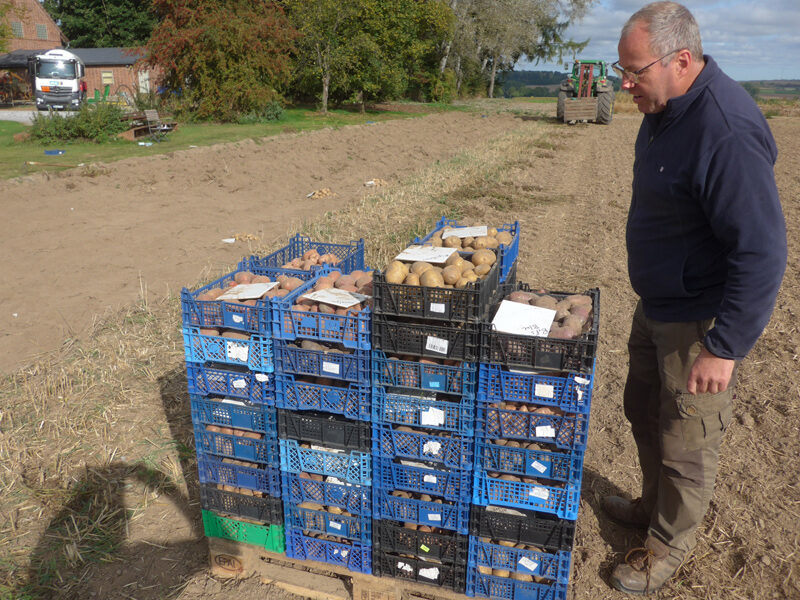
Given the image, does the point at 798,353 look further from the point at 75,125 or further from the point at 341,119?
the point at 341,119

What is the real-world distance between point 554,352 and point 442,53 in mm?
51108

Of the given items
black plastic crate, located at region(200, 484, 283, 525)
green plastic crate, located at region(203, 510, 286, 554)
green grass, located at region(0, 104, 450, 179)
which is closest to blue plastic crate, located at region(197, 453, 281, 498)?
black plastic crate, located at region(200, 484, 283, 525)

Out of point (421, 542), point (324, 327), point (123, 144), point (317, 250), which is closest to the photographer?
point (324, 327)

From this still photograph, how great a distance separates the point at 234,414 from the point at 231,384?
165 mm

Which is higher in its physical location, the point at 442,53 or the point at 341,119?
the point at 442,53

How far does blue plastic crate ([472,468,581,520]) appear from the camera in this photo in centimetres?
303

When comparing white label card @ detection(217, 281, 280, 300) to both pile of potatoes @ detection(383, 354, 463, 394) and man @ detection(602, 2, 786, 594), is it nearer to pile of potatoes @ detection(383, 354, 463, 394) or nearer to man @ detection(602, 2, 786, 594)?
pile of potatoes @ detection(383, 354, 463, 394)

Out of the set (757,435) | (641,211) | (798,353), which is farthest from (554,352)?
(798,353)

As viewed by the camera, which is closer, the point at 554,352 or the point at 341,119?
the point at 554,352

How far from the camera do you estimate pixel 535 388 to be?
2939mm

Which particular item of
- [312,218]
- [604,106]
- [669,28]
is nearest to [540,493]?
[669,28]

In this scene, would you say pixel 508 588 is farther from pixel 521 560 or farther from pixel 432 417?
pixel 432 417

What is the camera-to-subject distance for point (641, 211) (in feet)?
10.4

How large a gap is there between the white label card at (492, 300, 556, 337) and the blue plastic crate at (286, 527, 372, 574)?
53.7 inches
